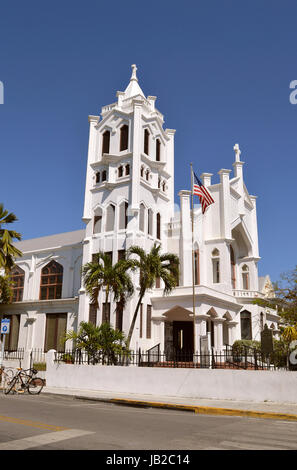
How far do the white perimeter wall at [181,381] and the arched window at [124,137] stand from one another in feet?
64.6

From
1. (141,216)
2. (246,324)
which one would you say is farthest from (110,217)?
(246,324)

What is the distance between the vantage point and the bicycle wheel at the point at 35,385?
1841cm

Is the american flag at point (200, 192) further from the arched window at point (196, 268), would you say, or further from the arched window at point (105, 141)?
the arched window at point (105, 141)

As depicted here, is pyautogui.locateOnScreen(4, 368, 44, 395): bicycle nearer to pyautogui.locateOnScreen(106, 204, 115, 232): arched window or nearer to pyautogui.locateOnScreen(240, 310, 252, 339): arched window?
pyautogui.locateOnScreen(106, 204, 115, 232): arched window

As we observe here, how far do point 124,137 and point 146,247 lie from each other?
10.00 meters

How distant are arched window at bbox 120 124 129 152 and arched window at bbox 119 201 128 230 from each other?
530 cm

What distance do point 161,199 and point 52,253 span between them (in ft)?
37.7

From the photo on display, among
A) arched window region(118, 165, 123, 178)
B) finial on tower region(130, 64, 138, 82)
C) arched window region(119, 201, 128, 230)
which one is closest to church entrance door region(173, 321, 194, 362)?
arched window region(119, 201, 128, 230)

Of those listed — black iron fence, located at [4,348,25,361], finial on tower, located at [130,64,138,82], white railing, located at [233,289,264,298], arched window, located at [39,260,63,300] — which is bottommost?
black iron fence, located at [4,348,25,361]

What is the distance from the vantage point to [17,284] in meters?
40.0

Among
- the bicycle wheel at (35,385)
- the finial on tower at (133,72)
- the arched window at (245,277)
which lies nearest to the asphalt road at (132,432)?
the bicycle wheel at (35,385)

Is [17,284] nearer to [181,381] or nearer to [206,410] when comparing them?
[181,381]

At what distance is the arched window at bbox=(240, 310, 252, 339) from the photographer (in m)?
32.9
